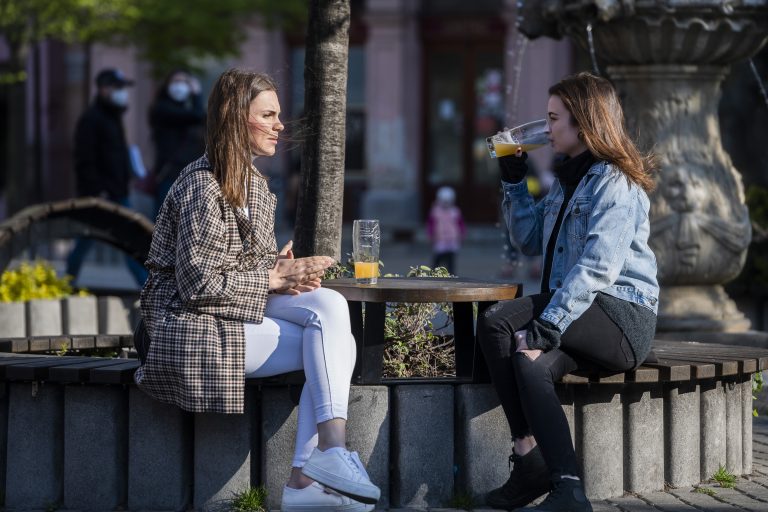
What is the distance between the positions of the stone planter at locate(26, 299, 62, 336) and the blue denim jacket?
3852 mm

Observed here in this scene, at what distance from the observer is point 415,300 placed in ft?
15.3

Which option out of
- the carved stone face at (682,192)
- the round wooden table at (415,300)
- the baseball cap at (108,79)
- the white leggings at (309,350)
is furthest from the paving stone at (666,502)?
the baseball cap at (108,79)

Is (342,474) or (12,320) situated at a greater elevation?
(12,320)

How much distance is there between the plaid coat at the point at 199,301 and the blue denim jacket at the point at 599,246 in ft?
3.19

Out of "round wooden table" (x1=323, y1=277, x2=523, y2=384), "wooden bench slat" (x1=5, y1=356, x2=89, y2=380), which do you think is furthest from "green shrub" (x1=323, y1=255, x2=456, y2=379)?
"wooden bench slat" (x1=5, y1=356, x2=89, y2=380)

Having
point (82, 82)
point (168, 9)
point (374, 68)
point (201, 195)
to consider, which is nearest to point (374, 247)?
point (201, 195)

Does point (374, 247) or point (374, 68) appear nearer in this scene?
point (374, 247)

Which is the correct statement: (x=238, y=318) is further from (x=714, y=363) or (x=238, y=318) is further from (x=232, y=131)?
(x=714, y=363)

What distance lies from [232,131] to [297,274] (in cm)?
52

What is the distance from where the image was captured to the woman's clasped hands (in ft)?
15.2

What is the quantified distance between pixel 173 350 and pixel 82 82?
23.6 meters

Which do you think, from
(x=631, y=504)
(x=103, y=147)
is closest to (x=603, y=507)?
(x=631, y=504)

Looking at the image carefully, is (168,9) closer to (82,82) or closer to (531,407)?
(82,82)

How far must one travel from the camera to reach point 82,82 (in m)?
27.3
